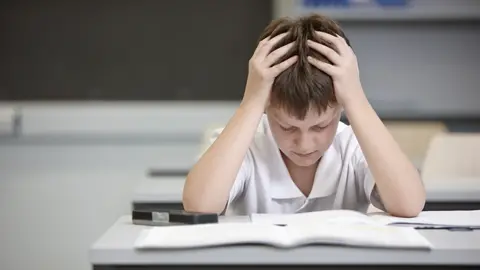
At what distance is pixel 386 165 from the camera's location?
1.42 m

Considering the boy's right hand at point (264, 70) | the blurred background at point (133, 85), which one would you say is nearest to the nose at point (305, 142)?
the boy's right hand at point (264, 70)

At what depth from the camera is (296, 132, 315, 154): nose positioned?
1411mm

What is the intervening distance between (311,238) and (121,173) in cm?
281

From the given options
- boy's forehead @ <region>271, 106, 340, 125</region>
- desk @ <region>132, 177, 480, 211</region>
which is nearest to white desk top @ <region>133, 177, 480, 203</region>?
desk @ <region>132, 177, 480, 211</region>

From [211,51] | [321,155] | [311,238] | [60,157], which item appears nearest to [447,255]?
[311,238]

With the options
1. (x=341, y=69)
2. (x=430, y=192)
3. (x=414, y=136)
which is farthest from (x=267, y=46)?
(x=414, y=136)

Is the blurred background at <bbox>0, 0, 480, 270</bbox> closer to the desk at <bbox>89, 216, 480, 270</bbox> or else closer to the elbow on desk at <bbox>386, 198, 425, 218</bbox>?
the elbow on desk at <bbox>386, 198, 425, 218</bbox>

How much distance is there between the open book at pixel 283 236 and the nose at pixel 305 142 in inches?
9.8

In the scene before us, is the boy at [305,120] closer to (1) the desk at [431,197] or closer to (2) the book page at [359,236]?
(2) the book page at [359,236]

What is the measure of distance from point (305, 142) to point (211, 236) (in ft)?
1.32

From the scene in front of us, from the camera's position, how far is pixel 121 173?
377cm

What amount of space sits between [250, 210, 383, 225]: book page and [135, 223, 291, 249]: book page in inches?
5.4

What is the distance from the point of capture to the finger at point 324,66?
1411mm

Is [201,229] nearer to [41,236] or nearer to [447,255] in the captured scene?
[447,255]
